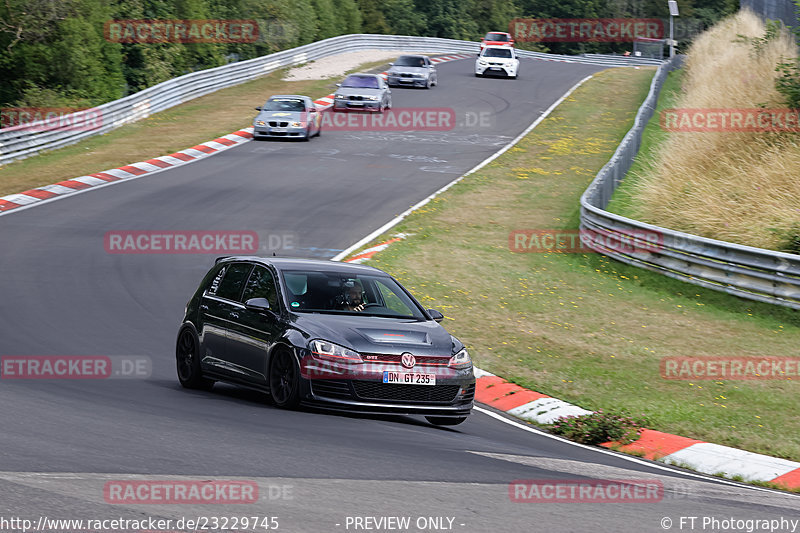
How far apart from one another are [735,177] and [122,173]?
15846 millimetres

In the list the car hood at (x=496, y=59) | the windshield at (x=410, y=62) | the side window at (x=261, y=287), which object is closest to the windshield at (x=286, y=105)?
the windshield at (x=410, y=62)

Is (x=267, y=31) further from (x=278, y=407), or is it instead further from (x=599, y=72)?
(x=278, y=407)

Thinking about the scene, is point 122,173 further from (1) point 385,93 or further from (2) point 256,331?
(2) point 256,331

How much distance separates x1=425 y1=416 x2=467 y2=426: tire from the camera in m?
10.5

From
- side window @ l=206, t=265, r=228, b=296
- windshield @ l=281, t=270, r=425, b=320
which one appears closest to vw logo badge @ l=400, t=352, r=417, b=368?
windshield @ l=281, t=270, r=425, b=320

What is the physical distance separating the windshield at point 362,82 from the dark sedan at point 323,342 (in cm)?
2903

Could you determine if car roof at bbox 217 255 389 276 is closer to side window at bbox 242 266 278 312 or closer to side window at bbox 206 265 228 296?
side window at bbox 242 266 278 312

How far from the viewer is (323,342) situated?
1010cm

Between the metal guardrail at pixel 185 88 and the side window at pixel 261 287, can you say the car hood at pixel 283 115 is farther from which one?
the side window at pixel 261 287

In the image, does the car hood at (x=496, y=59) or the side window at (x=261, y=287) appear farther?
the car hood at (x=496, y=59)

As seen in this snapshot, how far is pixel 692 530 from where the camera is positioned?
6.56 metres

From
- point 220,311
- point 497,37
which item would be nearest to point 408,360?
point 220,311

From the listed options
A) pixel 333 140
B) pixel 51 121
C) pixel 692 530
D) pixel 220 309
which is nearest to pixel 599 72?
pixel 333 140

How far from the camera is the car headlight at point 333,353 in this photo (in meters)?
10.0
